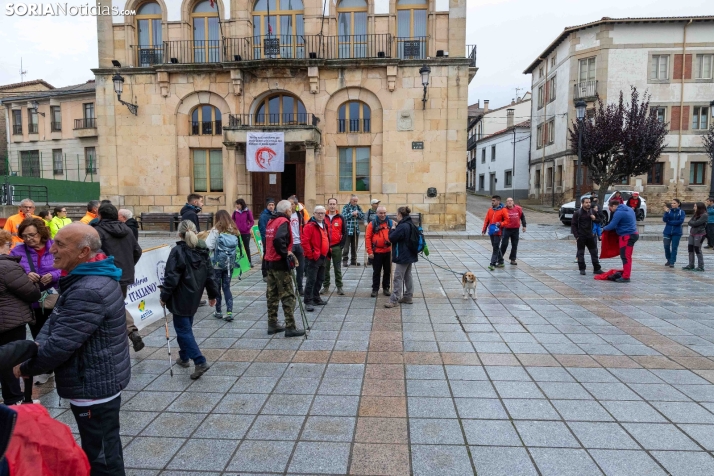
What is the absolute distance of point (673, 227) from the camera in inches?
485

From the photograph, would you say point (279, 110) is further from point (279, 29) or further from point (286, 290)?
point (286, 290)

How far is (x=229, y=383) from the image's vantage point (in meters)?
5.05

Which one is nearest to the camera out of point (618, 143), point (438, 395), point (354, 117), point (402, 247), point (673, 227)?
point (438, 395)

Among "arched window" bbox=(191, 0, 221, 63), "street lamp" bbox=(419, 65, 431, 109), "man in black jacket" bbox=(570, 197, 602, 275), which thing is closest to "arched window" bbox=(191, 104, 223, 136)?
"arched window" bbox=(191, 0, 221, 63)

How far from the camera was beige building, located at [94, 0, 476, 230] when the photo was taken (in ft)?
69.6

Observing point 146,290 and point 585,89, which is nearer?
point 146,290

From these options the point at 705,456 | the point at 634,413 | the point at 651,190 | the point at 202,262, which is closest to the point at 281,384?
the point at 202,262

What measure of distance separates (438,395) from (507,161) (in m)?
45.7

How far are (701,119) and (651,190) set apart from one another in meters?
5.68

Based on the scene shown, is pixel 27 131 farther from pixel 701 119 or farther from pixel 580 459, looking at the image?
pixel 701 119

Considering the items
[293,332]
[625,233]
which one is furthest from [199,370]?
[625,233]

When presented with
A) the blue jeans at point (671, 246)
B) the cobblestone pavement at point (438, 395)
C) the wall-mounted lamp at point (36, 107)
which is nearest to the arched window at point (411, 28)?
the blue jeans at point (671, 246)

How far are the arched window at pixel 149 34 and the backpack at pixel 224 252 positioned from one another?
60.9 ft

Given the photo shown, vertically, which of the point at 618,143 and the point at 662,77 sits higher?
the point at 662,77
